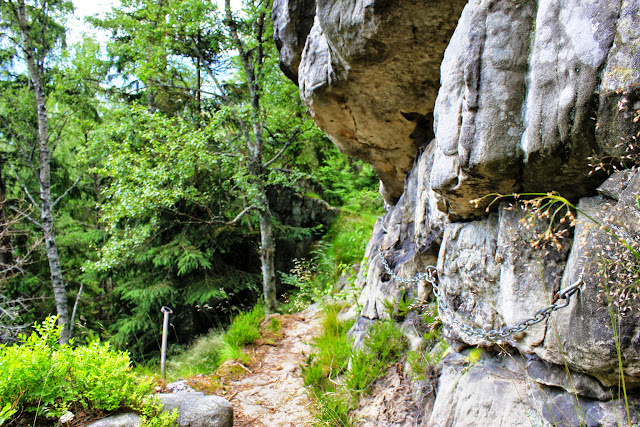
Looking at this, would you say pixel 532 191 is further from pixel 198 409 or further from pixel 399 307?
pixel 198 409

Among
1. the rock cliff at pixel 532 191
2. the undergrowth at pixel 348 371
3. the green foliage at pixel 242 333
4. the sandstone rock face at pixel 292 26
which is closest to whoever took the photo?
the rock cliff at pixel 532 191

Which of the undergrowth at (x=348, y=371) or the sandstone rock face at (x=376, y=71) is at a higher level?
the sandstone rock face at (x=376, y=71)

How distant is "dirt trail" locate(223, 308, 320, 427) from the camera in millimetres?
4117

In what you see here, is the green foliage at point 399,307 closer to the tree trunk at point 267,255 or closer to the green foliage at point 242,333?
the green foliage at point 242,333

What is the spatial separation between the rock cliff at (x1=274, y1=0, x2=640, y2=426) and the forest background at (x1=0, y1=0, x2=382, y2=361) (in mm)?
3668

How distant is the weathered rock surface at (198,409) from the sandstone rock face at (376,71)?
12.3 ft

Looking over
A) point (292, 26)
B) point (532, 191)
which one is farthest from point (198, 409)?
point (292, 26)

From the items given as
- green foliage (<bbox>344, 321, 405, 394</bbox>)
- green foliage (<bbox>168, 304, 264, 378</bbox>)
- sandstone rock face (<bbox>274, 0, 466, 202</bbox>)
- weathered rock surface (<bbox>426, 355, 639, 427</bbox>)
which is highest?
sandstone rock face (<bbox>274, 0, 466, 202</bbox>)

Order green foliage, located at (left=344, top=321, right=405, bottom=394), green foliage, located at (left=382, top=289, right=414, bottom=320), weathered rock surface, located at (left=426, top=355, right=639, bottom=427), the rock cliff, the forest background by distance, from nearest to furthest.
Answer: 1. the rock cliff
2. weathered rock surface, located at (left=426, top=355, right=639, bottom=427)
3. green foliage, located at (left=344, top=321, right=405, bottom=394)
4. green foliage, located at (left=382, top=289, right=414, bottom=320)
5. the forest background

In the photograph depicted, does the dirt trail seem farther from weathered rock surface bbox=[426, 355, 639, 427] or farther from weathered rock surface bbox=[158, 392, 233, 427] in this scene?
weathered rock surface bbox=[426, 355, 639, 427]

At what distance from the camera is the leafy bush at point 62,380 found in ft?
8.06

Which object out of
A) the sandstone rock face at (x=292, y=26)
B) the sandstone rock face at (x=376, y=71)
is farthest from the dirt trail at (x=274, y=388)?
the sandstone rock face at (x=292, y=26)

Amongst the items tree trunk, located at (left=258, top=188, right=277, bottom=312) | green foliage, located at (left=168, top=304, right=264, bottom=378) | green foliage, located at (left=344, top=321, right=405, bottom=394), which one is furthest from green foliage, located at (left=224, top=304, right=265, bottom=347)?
green foliage, located at (left=344, top=321, right=405, bottom=394)

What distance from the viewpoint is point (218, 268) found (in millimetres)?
9250
